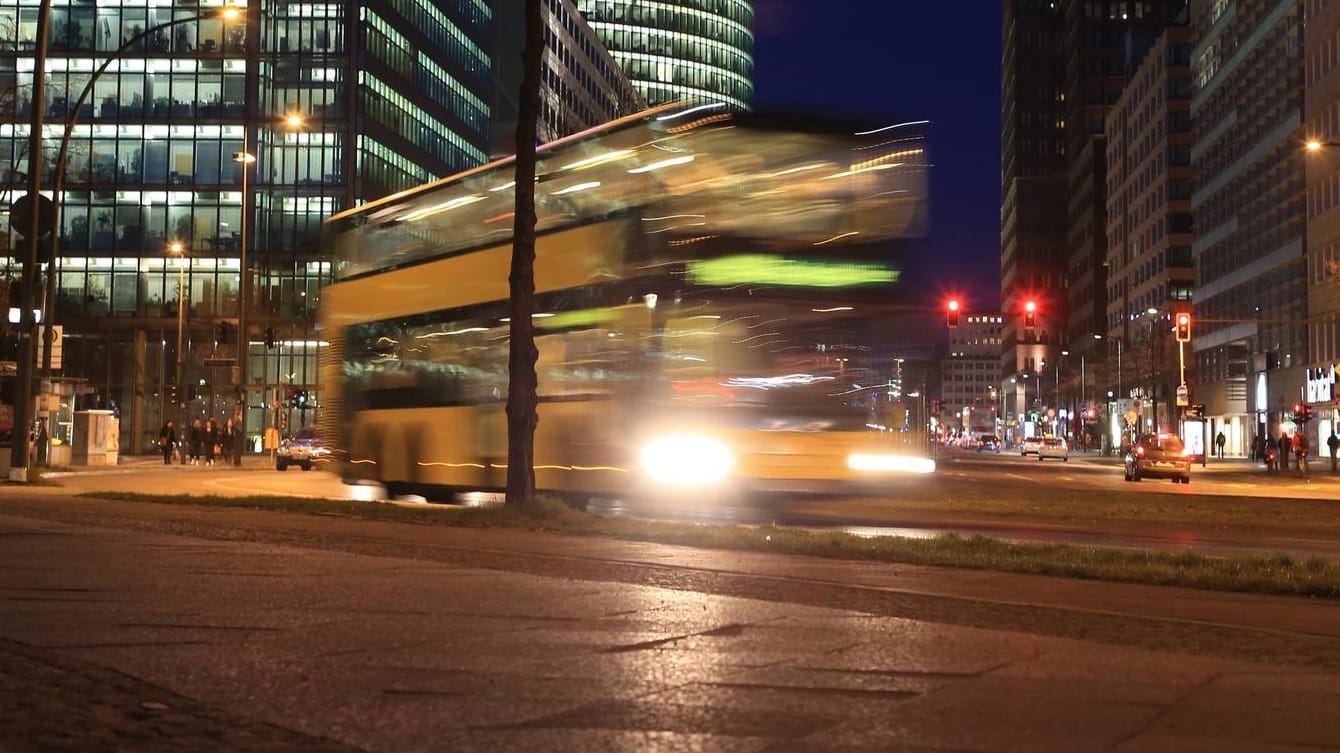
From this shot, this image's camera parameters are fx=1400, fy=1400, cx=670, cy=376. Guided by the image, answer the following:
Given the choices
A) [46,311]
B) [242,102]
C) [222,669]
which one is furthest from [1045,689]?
[242,102]

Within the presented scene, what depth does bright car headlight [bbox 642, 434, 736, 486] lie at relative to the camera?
19281 millimetres

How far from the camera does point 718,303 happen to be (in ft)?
60.7

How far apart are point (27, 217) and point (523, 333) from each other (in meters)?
15.4

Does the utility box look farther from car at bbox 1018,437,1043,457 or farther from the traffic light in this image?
car at bbox 1018,437,1043,457

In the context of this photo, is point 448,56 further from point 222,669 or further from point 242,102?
point 222,669

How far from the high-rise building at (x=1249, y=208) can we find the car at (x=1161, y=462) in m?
23.1

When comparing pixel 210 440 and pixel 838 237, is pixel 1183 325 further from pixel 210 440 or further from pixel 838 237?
pixel 210 440

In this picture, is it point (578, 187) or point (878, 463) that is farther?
point (578, 187)

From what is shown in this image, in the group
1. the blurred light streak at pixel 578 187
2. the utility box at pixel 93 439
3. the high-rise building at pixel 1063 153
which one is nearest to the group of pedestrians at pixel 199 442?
the utility box at pixel 93 439

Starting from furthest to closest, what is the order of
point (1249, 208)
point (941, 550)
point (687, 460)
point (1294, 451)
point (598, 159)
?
point (1249, 208)
point (1294, 451)
point (598, 159)
point (687, 460)
point (941, 550)

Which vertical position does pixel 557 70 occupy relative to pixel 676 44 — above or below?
below

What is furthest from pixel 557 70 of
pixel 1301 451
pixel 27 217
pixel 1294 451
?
pixel 27 217

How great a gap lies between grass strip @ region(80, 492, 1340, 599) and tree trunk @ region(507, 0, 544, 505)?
65cm

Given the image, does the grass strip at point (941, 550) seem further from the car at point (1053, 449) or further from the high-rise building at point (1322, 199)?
the car at point (1053, 449)
